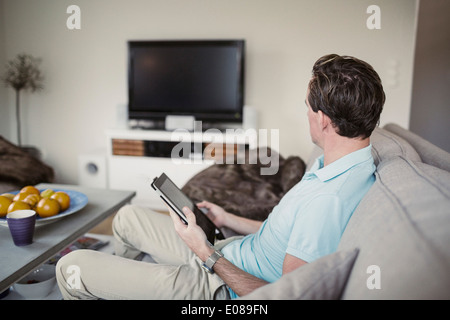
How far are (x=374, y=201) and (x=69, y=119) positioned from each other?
12.7 ft

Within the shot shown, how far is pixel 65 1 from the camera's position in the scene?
3908 millimetres

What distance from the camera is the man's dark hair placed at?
0.95 metres

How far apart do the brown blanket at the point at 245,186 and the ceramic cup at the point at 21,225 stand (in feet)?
3.19

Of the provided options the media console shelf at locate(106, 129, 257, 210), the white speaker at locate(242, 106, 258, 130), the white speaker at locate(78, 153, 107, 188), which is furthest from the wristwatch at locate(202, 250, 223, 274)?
the white speaker at locate(78, 153, 107, 188)

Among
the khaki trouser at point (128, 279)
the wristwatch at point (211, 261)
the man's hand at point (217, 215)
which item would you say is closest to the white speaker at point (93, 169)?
the man's hand at point (217, 215)

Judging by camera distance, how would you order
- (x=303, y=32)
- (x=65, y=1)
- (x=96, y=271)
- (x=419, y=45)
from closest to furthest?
(x=96, y=271)
(x=419, y=45)
(x=303, y=32)
(x=65, y=1)

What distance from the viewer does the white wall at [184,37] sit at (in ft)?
11.2

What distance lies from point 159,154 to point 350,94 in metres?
2.64

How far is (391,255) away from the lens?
22.1 inches

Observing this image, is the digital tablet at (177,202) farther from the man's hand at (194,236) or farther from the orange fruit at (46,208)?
the orange fruit at (46,208)

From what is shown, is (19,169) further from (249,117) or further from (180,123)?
(249,117)

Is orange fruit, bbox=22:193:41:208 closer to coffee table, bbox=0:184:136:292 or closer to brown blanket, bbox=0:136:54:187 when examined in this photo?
coffee table, bbox=0:184:136:292
